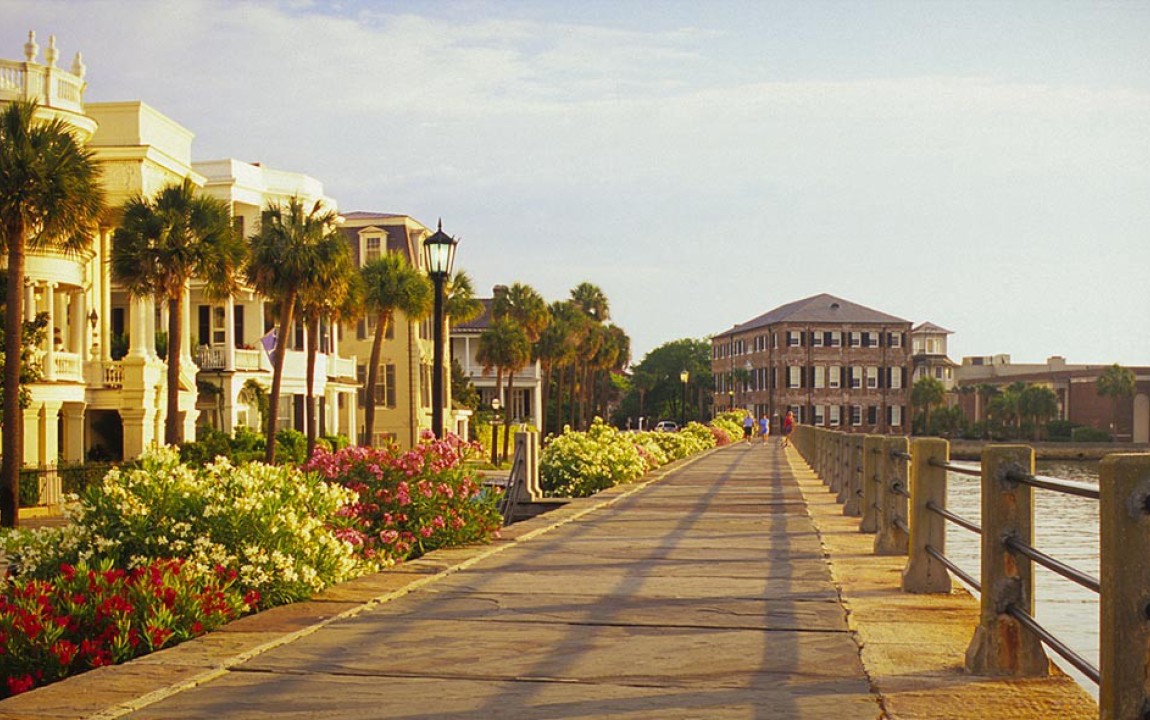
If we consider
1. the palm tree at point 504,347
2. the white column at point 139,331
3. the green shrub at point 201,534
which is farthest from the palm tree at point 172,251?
the palm tree at point 504,347

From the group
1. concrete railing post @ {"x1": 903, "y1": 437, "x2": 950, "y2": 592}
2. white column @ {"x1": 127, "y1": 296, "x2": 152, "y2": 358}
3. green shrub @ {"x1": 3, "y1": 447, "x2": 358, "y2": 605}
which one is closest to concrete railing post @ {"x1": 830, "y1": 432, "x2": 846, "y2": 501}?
concrete railing post @ {"x1": 903, "y1": 437, "x2": 950, "y2": 592}

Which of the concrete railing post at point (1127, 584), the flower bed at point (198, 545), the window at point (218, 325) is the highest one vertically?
the window at point (218, 325)

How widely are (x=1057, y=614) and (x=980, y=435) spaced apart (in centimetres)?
10270

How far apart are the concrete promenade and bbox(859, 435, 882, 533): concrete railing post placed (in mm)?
1518

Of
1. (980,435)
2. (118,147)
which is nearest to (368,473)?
(118,147)

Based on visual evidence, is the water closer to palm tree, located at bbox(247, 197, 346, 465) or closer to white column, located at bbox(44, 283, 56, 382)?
palm tree, located at bbox(247, 197, 346, 465)

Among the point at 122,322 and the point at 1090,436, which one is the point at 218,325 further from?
the point at 1090,436

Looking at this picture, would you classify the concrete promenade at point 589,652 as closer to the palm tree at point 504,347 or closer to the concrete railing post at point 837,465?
the concrete railing post at point 837,465

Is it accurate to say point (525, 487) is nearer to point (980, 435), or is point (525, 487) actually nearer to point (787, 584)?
point (787, 584)

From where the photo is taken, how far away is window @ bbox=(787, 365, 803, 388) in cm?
12238

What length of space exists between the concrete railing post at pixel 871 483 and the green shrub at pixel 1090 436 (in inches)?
3665

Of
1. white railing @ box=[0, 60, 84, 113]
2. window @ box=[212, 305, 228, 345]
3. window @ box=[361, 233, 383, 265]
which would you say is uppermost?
white railing @ box=[0, 60, 84, 113]

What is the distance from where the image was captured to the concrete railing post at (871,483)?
12734 millimetres

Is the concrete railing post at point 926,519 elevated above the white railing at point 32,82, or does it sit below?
below
